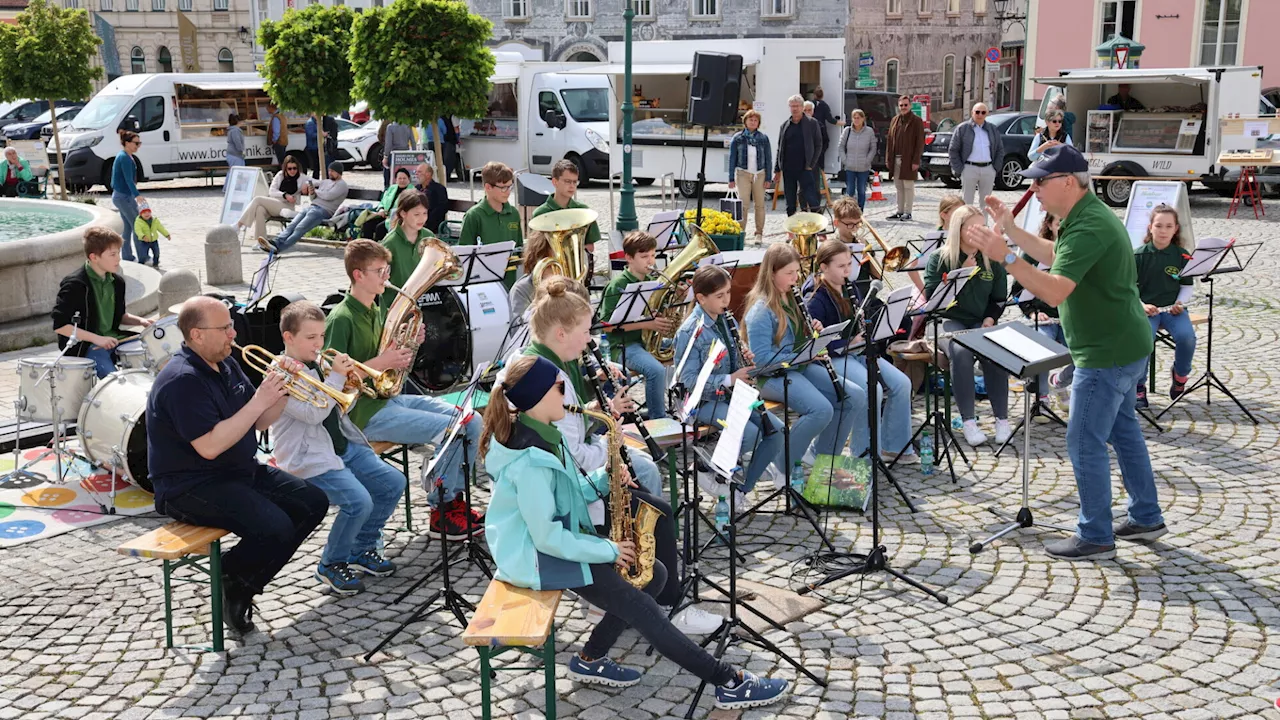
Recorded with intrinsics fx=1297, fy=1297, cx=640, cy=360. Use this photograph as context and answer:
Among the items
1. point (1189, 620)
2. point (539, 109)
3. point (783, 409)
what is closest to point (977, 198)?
point (539, 109)

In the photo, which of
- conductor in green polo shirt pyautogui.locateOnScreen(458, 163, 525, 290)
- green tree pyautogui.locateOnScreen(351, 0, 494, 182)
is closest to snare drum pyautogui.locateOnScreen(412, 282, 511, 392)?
conductor in green polo shirt pyautogui.locateOnScreen(458, 163, 525, 290)

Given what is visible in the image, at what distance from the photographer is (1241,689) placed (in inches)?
198

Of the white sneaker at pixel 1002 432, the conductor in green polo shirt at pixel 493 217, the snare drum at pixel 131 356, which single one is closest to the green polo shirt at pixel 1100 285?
the white sneaker at pixel 1002 432

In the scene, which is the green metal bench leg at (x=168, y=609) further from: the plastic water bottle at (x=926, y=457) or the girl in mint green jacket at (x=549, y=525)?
the plastic water bottle at (x=926, y=457)

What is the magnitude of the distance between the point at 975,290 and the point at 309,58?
15.2 m

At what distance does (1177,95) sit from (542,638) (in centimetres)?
1943

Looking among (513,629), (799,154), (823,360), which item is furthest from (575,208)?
(799,154)

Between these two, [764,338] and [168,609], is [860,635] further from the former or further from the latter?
[168,609]

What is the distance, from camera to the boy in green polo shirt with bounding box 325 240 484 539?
21.5ft

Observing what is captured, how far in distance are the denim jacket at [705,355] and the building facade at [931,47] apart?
35.1 metres

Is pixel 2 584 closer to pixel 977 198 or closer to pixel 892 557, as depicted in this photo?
pixel 892 557

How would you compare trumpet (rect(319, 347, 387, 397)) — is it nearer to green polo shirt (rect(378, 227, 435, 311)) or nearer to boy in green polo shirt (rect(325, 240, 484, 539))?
boy in green polo shirt (rect(325, 240, 484, 539))

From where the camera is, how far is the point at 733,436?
5133 mm

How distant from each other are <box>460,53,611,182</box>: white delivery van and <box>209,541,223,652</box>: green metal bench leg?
17976 mm
